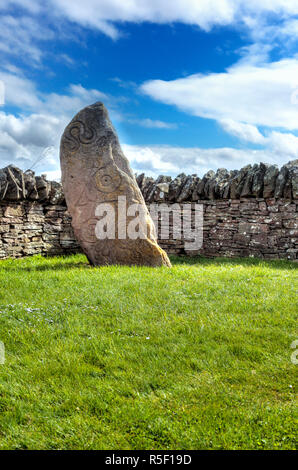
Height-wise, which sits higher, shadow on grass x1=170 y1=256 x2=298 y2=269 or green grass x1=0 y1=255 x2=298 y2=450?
shadow on grass x1=170 y1=256 x2=298 y2=269

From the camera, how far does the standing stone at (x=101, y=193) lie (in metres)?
8.22

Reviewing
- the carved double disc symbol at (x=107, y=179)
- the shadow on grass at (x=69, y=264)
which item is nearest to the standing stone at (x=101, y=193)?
the carved double disc symbol at (x=107, y=179)

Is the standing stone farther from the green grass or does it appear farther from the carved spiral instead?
the green grass

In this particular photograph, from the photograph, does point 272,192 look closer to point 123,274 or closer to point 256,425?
point 123,274

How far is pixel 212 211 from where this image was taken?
11477mm

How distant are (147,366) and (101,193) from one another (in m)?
5.27

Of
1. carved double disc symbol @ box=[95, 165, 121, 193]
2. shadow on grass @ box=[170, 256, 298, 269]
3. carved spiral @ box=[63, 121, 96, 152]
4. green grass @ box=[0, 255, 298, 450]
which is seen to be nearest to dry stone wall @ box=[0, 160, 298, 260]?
shadow on grass @ box=[170, 256, 298, 269]

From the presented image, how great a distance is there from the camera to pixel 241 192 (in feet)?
35.7

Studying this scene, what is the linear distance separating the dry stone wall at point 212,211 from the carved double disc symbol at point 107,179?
256cm

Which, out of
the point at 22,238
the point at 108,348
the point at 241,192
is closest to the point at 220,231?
the point at 241,192

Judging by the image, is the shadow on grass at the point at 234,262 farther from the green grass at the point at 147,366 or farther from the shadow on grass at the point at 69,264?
the green grass at the point at 147,366

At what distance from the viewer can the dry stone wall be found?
9836mm

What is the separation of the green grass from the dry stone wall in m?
4.06
